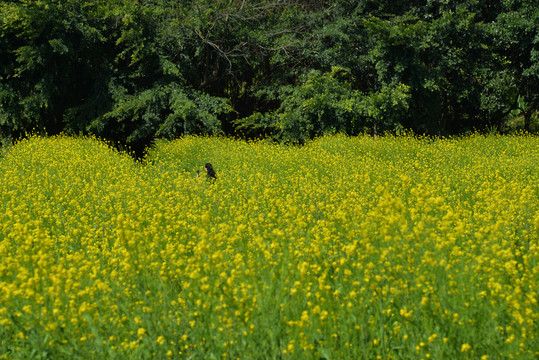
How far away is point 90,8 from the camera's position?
1478 cm

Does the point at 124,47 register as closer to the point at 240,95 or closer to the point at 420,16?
the point at 240,95

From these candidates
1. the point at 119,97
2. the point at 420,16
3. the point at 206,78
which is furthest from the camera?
the point at 206,78

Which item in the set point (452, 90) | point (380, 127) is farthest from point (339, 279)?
point (452, 90)

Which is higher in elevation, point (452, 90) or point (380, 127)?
point (452, 90)

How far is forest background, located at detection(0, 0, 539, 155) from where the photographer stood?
13992mm

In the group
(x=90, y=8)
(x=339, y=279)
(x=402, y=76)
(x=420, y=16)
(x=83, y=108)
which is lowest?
(x=83, y=108)

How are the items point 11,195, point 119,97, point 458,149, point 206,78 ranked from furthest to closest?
point 206,78, point 119,97, point 458,149, point 11,195

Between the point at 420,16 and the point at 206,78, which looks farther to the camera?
the point at 206,78

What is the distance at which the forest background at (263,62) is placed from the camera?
45.9ft

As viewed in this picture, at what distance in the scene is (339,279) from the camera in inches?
146

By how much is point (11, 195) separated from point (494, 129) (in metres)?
15.5

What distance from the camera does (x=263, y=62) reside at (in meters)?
16.9

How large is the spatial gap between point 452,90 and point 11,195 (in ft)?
46.1

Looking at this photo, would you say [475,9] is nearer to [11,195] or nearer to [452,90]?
[452,90]
